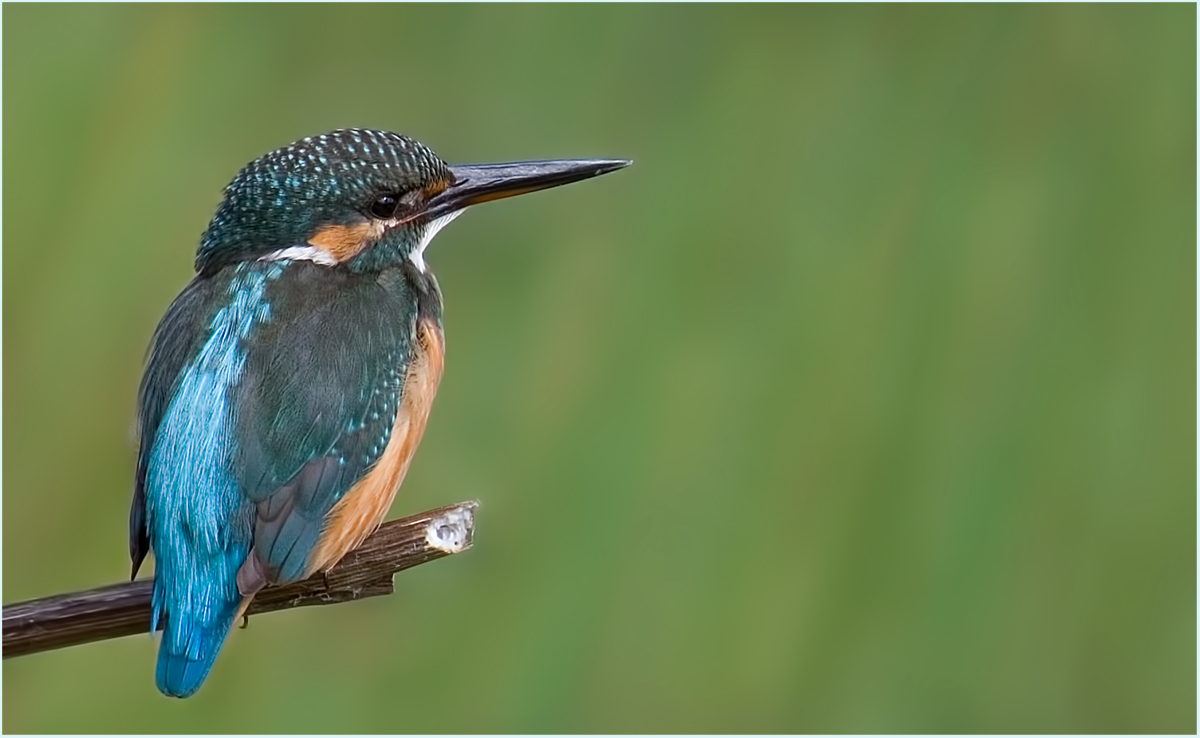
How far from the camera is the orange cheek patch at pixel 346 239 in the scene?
1977 millimetres

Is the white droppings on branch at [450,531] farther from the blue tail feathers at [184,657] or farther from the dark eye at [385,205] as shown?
the dark eye at [385,205]

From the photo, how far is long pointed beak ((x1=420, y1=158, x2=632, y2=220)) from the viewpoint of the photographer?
2055mm

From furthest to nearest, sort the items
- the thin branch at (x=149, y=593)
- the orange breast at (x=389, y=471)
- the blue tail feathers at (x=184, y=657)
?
the orange breast at (x=389, y=471) → the blue tail feathers at (x=184, y=657) → the thin branch at (x=149, y=593)

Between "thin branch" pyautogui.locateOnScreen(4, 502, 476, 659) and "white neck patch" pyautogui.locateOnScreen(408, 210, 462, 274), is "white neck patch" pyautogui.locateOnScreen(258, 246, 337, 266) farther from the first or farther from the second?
"thin branch" pyautogui.locateOnScreen(4, 502, 476, 659)

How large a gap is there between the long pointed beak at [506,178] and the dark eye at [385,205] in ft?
0.13

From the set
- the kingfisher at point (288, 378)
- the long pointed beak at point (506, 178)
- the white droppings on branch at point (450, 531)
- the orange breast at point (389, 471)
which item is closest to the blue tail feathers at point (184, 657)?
the kingfisher at point (288, 378)

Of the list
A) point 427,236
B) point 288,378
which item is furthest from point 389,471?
point 427,236

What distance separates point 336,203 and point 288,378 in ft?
0.76

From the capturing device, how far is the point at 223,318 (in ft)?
6.26

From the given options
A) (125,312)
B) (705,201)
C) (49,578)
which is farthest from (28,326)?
(705,201)

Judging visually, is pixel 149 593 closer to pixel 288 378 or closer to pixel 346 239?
pixel 288 378

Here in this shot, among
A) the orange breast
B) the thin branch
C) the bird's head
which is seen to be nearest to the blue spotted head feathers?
the bird's head

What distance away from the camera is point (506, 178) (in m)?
2.09

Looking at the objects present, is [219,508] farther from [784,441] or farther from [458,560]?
[784,441]
